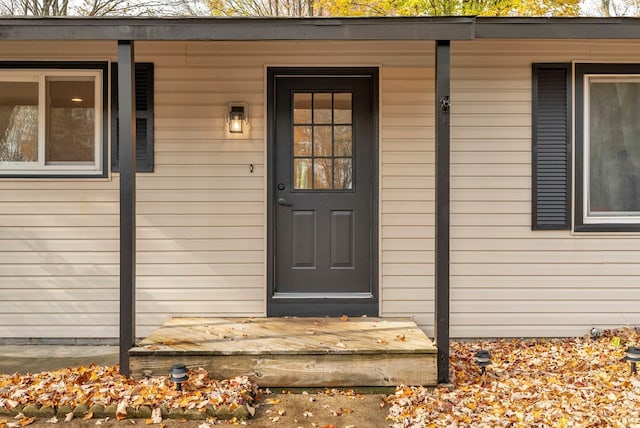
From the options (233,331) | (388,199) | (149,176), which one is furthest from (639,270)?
(149,176)

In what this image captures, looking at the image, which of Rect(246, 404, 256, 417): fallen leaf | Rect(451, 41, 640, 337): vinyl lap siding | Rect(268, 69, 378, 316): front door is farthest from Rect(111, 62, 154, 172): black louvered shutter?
Rect(451, 41, 640, 337): vinyl lap siding

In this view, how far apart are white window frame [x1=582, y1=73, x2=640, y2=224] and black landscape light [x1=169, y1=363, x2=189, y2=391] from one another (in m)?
3.53

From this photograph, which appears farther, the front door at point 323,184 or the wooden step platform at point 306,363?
the front door at point 323,184

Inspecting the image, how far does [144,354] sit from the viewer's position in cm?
322

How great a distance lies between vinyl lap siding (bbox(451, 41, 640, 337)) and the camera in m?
4.21

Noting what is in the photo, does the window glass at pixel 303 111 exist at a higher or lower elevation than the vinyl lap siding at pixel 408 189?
higher

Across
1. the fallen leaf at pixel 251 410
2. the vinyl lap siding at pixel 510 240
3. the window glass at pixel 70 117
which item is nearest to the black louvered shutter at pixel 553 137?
the vinyl lap siding at pixel 510 240

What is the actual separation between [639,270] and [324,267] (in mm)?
2790

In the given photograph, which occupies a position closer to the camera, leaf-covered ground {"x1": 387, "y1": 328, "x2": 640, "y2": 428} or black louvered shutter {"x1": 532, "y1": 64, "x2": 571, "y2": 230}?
leaf-covered ground {"x1": 387, "y1": 328, "x2": 640, "y2": 428}

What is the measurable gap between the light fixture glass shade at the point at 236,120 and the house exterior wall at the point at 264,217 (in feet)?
0.35

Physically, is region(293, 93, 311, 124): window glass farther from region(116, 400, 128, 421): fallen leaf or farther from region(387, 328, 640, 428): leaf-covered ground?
region(116, 400, 128, 421): fallen leaf

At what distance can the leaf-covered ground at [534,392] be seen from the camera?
109 inches

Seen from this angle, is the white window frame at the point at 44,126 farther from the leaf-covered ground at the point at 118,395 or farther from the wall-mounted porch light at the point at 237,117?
the leaf-covered ground at the point at 118,395

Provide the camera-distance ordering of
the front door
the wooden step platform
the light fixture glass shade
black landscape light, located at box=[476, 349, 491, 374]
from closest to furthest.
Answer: the wooden step platform, black landscape light, located at box=[476, 349, 491, 374], the light fixture glass shade, the front door
